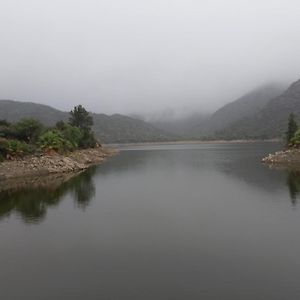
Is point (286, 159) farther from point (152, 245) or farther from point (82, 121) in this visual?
point (82, 121)

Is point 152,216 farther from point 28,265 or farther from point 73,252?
point 28,265

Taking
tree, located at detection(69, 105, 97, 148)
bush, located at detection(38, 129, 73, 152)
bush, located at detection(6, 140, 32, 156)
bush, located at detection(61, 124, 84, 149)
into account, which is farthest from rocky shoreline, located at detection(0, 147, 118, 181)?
tree, located at detection(69, 105, 97, 148)

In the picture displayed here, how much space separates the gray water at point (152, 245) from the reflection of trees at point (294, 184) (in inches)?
12.0

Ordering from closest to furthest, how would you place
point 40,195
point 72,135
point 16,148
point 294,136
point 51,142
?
point 40,195, point 16,148, point 51,142, point 294,136, point 72,135

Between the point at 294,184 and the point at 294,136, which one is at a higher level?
the point at 294,136

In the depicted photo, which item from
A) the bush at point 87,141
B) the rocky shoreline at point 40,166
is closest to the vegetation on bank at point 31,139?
the rocky shoreline at point 40,166

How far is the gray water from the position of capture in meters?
16.9

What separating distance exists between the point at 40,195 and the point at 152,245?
2504cm

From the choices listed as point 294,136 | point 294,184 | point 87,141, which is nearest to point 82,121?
point 87,141

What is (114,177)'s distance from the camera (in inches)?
2354

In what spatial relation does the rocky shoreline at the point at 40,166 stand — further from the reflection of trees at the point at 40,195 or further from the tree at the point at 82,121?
the tree at the point at 82,121

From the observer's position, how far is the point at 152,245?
896 inches

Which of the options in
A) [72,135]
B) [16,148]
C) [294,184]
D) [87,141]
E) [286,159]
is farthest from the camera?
[87,141]

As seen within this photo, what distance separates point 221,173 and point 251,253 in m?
40.2
